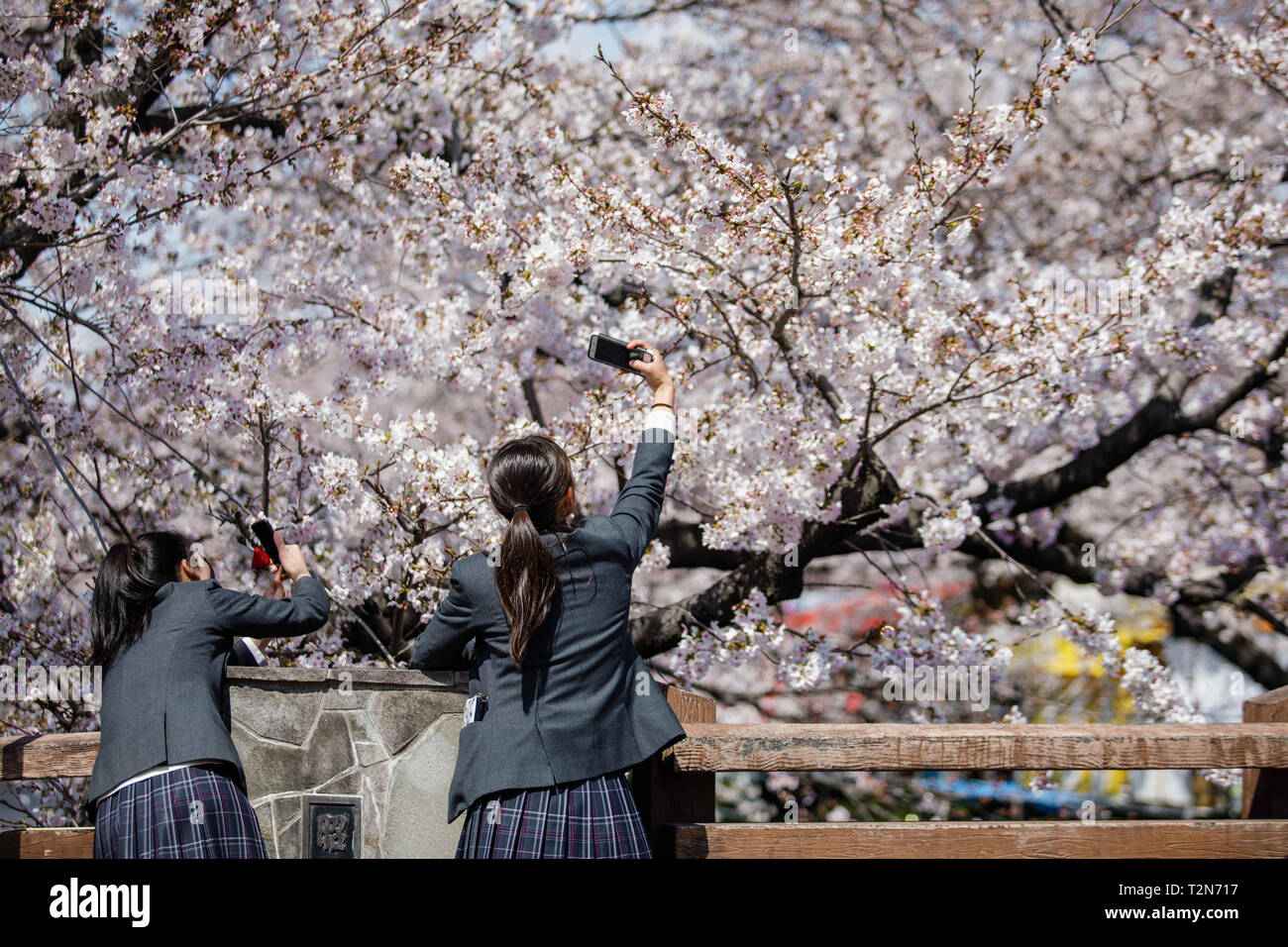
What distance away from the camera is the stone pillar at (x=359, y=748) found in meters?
2.88

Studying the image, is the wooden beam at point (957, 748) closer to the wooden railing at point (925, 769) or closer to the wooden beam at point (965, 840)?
the wooden railing at point (925, 769)

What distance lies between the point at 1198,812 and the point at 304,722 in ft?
33.8

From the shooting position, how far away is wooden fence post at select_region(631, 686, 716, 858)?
2842 mm

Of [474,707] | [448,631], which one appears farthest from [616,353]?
[474,707]

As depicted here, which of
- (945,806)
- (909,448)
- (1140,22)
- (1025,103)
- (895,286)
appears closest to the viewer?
(1025,103)

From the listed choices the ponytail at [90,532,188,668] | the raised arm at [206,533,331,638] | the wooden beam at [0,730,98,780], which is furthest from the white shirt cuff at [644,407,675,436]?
the wooden beam at [0,730,98,780]

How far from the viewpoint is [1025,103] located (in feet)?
13.4

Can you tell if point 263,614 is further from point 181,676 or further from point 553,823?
point 553,823

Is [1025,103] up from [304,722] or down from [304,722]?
up

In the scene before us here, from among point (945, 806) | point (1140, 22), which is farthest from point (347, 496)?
point (945, 806)

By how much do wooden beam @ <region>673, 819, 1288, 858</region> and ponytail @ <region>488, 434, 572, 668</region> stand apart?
883mm

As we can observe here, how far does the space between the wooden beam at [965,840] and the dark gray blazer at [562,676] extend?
1.64ft

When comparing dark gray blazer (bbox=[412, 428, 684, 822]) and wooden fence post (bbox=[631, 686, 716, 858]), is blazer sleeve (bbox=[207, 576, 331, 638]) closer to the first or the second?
dark gray blazer (bbox=[412, 428, 684, 822])
